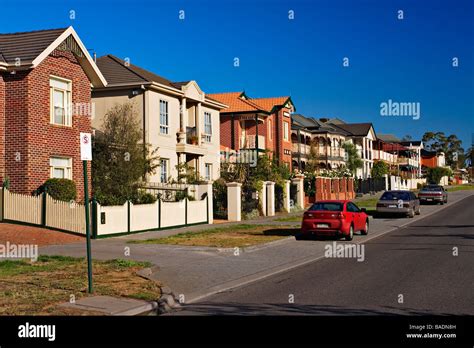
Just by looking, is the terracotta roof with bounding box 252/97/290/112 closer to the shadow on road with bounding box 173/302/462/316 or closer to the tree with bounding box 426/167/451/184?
the shadow on road with bounding box 173/302/462/316

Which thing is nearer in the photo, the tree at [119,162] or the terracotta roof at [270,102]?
the tree at [119,162]

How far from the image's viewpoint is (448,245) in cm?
1830

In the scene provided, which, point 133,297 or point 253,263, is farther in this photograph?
point 253,263

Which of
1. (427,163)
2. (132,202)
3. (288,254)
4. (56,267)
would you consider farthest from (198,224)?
(427,163)

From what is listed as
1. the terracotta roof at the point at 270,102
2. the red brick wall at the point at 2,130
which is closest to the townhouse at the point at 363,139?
the terracotta roof at the point at 270,102

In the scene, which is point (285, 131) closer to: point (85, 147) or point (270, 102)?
point (270, 102)

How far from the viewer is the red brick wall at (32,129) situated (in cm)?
2197

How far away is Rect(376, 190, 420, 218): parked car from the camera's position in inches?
1291

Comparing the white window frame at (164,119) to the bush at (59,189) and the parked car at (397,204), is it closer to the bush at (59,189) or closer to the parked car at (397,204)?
the bush at (59,189)

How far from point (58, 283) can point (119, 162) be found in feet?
46.8

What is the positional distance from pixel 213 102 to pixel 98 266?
934 inches

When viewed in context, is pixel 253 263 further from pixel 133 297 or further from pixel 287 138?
pixel 287 138

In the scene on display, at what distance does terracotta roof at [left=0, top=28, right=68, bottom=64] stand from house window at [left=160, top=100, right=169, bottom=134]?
823cm

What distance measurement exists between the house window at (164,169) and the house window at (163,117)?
1.58 metres
